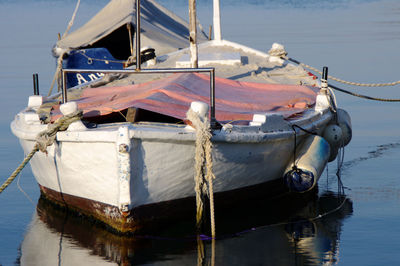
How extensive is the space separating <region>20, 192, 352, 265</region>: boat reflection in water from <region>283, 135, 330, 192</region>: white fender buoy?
38 centimetres

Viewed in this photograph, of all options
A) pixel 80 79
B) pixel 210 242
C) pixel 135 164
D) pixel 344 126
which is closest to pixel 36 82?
pixel 135 164

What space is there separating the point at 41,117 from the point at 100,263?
92.7 inches

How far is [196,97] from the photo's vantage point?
31.6ft

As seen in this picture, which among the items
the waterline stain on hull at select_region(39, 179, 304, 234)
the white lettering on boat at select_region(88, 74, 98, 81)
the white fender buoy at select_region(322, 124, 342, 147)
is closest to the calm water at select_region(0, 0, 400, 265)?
the waterline stain on hull at select_region(39, 179, 304, 234)

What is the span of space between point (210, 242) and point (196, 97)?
7.09 ft

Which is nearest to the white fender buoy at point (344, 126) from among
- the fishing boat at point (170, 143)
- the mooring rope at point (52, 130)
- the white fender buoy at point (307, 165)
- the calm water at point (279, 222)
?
the calm water at point (279, 222)

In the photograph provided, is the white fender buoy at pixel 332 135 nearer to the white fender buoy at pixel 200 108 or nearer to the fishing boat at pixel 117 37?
the white fender buoy at pixel 200 108

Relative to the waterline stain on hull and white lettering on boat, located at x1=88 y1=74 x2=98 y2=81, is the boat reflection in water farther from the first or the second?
white lettering on boat, located at x1=88 y1=74 x2=98 y2=81

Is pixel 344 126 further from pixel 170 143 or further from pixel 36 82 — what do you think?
pixel 36 82

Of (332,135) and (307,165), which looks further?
(332,135)

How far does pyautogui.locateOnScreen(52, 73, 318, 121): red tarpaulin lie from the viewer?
29.2 ft

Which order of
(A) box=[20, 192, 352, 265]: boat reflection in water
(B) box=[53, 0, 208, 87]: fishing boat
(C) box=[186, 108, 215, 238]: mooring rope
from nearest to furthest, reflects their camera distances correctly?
(A) box=[20, 192, 352, 265]: boat reflection in water → (C) box=[186, 108, 215, 238]: mooring rope → (B) box=[53, 0, 208, 87]: fishing boat

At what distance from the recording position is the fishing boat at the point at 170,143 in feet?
26.3

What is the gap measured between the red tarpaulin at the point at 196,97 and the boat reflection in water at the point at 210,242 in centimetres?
130
